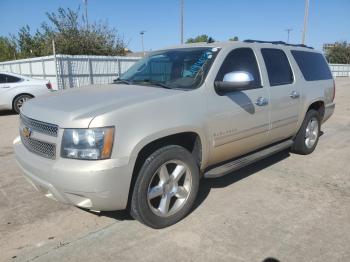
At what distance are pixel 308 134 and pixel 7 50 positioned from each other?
4209 cm

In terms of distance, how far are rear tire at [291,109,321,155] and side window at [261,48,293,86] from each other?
1.02 meters

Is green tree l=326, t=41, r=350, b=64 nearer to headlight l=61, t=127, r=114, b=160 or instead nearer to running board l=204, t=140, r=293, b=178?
running board l=204, t=140, r=293, b=178

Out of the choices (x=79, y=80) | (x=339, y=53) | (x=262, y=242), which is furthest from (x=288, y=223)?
(x=339, y=53)

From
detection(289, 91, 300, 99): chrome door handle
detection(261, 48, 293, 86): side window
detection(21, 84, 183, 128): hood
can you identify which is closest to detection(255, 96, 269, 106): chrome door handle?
detection(261, 48, 293, 86): side window

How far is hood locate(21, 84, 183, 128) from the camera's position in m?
2.90

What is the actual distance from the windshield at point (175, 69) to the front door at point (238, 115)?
21 cm

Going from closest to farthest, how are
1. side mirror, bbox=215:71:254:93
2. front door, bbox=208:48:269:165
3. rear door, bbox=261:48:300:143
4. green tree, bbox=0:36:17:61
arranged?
side mirror, bbox=215:71:254:93 < front door, bbox=208:48:269:165 < rear door, bbox=261:48:300:143 < green tree, bbox=0:36:17:61

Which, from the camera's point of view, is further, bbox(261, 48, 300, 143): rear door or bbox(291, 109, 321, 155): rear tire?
bbox(291, 109, 321, 155): rear tire

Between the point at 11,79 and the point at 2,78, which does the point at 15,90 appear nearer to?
the point at 11,79

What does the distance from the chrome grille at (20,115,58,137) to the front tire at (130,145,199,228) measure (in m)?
0.85

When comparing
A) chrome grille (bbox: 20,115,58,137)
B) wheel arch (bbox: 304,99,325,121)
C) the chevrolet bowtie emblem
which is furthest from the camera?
wheel arch (bbox: 304,99,325,121)

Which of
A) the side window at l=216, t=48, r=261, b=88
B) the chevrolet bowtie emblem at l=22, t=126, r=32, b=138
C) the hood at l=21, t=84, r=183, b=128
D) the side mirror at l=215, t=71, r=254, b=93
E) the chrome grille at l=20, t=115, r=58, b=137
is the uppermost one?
the side window at l=216, t=48, r=261, b=88

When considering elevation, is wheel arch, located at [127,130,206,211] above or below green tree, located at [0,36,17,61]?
below

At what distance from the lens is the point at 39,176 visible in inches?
122
